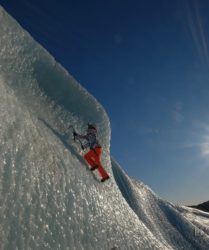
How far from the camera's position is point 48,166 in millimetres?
5148

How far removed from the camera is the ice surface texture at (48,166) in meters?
4.23

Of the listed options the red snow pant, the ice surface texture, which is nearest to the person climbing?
the red snow pant

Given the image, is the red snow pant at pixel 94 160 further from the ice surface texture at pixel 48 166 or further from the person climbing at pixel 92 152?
the ice surface texture at pixel 48 166

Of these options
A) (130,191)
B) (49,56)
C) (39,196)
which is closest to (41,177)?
(39,196)

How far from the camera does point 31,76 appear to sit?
630 centimetres

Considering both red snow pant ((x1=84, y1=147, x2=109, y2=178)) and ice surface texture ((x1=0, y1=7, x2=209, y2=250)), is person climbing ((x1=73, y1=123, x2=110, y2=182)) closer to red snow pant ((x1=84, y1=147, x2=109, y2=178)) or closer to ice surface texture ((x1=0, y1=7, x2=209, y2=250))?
red snow pant ((x1=84, y1=147, x2=109, y2=178))

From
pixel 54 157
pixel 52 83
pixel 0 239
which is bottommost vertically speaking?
pixel 0 239

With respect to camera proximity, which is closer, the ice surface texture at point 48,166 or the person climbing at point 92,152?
the ice surface texture at point 48,166

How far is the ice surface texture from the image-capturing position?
423cm

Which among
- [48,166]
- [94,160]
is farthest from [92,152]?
[48,166]

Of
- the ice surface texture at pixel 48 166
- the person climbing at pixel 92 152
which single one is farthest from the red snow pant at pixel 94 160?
the ice surface texture at pixel 48 166

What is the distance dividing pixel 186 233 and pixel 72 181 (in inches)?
234

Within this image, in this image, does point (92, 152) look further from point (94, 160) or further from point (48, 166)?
point (48, 166)

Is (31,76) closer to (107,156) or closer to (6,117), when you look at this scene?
(6,117)
